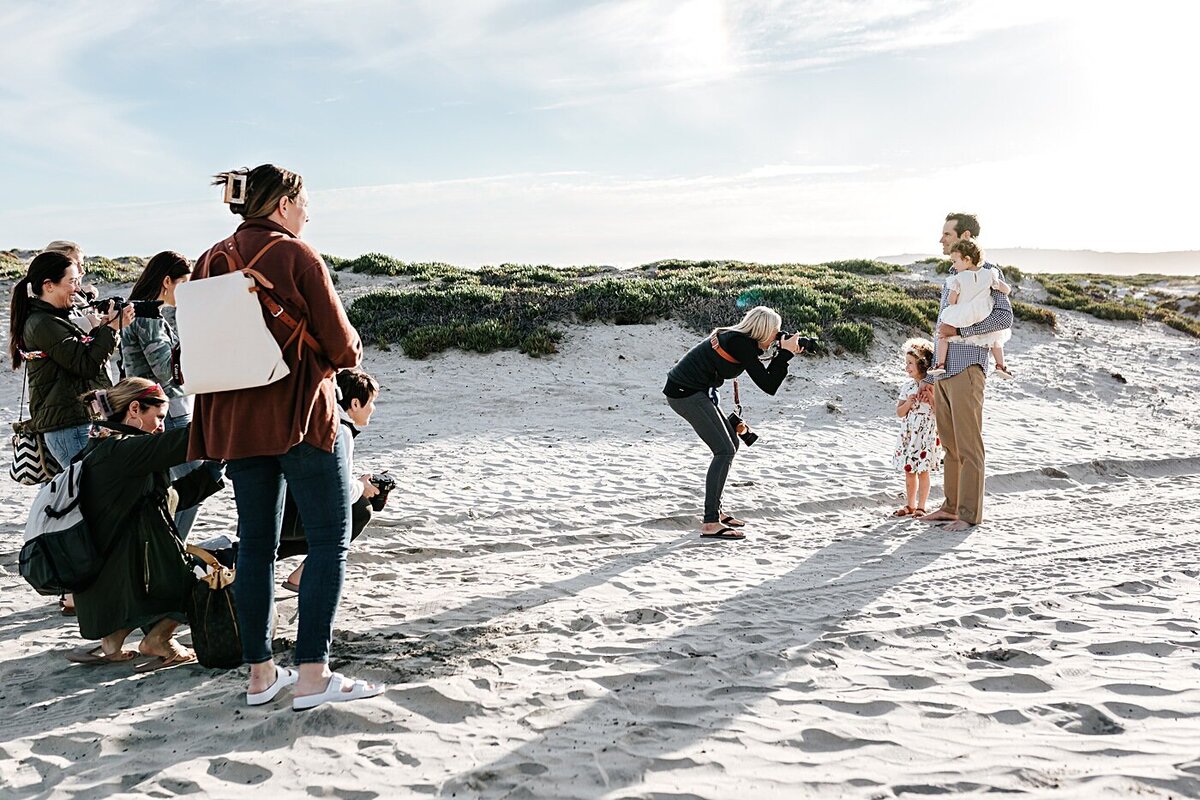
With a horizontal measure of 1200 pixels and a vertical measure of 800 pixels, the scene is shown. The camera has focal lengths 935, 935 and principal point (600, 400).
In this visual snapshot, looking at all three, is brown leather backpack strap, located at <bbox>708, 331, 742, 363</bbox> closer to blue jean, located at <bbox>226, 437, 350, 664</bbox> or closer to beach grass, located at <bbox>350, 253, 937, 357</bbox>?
blue jean, located at <bbox>226, 437, 350, 664</bbox>

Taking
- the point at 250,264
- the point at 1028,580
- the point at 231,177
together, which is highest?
the point at 231,177

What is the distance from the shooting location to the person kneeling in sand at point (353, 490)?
5.11 m

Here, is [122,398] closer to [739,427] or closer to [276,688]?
[276,688]

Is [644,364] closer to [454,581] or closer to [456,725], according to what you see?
[454,581]

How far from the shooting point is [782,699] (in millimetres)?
3953

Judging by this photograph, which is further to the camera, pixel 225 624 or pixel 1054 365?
pixel 1054 365

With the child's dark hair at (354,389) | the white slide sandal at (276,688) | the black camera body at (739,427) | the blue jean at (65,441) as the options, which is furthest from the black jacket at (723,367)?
the blue jean at (65,441)

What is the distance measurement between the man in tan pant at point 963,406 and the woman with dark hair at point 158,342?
519cm

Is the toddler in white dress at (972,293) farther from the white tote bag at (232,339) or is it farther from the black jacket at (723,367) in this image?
the white tote bag at (232,339)

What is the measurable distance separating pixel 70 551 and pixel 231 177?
6.10 feet

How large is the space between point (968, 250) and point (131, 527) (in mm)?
5778

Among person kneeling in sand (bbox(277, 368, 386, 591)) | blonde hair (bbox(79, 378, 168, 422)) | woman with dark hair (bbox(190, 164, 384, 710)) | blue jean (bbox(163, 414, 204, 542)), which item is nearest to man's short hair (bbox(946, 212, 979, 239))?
person kneeling in sand (bbox(277, 368, 386, 591))

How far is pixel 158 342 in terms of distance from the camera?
536 cm

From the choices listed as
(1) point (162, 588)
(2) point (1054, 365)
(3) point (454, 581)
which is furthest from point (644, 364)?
(1) point (162, 588)
